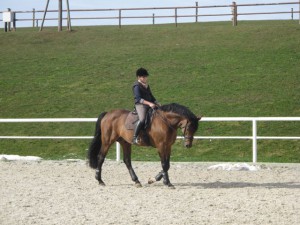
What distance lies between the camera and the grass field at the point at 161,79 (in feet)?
73.7

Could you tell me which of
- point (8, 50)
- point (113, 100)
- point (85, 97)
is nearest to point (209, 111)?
point (113, 100)

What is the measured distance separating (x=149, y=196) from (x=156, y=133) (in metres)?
1.65

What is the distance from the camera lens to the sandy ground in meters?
9.49

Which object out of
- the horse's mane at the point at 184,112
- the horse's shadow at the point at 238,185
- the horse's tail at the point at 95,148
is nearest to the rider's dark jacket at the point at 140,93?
the horse's mane at the point at 184,112

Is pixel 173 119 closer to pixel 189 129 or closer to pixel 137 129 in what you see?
pixel 189 129

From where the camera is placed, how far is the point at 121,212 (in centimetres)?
998

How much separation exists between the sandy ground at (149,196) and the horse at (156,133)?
1.48ft

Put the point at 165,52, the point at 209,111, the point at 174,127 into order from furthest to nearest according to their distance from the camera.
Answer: the point at 165,52, the point at 209,111, the point at 174,127

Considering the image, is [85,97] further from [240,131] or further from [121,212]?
[121,212]

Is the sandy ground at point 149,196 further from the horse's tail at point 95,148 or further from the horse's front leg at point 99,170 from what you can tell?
the horse's tail at point 95,148

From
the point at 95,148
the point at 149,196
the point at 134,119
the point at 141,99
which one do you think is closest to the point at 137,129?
the point at 134,119

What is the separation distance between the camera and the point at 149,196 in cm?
1170

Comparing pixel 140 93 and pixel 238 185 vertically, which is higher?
pixel 140 93

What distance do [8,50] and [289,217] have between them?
31.4m
